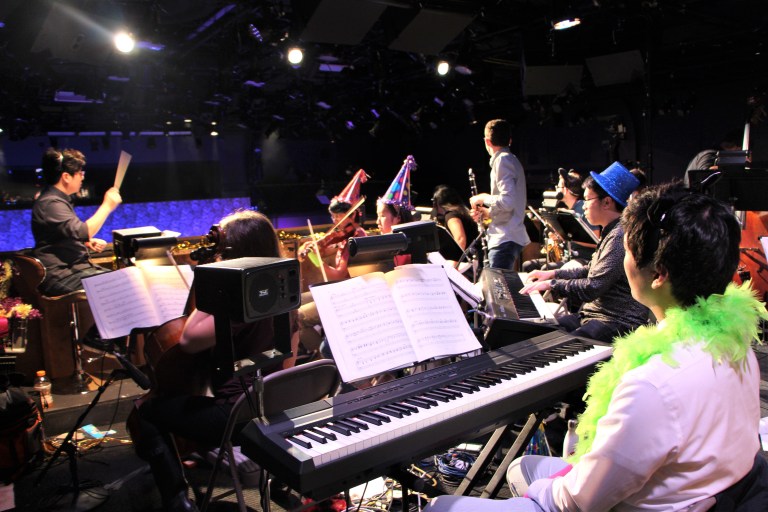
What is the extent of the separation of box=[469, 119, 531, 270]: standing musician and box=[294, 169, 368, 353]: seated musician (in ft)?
3.53

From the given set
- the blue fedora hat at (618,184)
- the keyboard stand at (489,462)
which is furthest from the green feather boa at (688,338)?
the blue fedora hat at (618,184)

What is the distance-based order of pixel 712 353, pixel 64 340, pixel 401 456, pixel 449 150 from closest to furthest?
pixel 712 353 < pixel 401 456 < pixel 64 340 < pixel 449 150

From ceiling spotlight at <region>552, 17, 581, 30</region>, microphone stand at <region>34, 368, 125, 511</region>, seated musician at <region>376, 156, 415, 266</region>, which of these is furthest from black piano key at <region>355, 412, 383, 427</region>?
ceiling spotlight at <region>552, 17, 581, 30</region>

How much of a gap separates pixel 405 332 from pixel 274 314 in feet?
1.46

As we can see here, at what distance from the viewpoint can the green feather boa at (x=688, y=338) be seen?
123 centimetres

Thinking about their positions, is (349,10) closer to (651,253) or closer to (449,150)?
(651,253)

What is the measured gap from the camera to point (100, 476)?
3191mm

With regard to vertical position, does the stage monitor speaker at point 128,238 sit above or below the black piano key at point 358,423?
above

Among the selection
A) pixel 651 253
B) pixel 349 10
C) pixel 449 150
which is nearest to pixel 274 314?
pixel 651 253

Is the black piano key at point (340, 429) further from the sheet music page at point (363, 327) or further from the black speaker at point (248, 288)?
the black speaker at point (248, 288)

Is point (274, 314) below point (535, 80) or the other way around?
below

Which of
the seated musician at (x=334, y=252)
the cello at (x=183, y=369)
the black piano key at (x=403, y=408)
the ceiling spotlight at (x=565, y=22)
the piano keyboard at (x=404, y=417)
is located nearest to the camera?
the piano keyboard at (x=404, y=417)

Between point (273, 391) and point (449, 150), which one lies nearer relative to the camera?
point (273, 391)

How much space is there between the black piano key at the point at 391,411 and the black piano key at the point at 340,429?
147 millimetres
